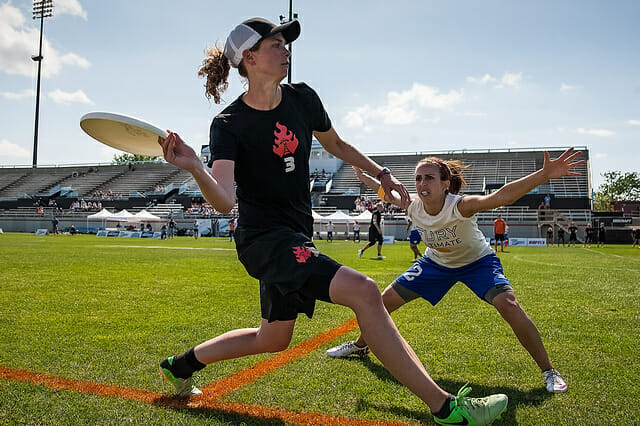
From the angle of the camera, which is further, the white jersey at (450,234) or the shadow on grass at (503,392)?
the white jersey at (450,234)

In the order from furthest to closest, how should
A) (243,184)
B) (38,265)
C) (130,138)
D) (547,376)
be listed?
1. (38,265)
2. (547,376)
3. (243,184)
4. (130,138)

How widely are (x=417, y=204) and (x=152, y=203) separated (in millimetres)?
55293

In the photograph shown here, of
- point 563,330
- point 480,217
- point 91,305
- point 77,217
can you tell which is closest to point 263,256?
point 563,330

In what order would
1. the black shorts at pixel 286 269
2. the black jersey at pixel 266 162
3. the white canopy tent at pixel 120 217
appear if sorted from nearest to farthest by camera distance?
the black shorts at pixel 286 269 < the black jersey at pixel 266 162 < the white canopy tent at pixel 120 217

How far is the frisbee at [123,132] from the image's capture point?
2.34 m

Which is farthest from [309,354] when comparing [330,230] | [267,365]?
[330,230]

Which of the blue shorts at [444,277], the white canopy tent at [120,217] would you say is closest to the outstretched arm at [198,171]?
the blue shorts at [444,277]

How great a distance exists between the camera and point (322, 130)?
11.0 feet

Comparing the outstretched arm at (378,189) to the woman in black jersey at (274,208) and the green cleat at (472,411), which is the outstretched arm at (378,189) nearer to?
the woman in black jersey at (274,208)

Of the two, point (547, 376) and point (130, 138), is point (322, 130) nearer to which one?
point (130, 138)

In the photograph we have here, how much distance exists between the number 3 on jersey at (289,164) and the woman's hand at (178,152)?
650mm

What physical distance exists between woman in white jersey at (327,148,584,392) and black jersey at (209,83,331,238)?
118 centimetres

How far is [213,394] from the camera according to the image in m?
3.36

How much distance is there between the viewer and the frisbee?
7.67 feet
